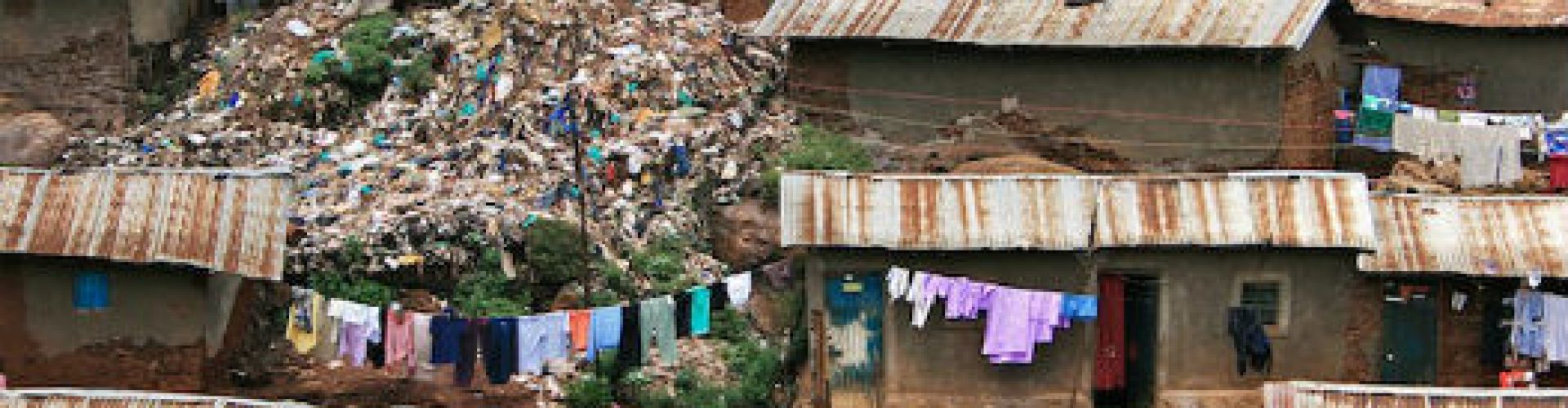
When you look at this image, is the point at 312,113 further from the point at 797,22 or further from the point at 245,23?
the point at 797,22

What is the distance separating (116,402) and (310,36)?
378 inches

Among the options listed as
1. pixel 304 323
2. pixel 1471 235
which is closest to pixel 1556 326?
pixel 1471 235

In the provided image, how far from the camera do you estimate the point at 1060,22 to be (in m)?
27.2

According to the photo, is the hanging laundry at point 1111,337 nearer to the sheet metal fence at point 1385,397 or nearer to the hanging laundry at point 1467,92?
the sheet metal fence at point 1385,397

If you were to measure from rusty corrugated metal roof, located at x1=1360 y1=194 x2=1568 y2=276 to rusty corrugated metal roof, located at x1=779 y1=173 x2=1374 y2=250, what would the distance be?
117 cm

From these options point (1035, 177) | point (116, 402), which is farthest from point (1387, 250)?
point (116, 402)

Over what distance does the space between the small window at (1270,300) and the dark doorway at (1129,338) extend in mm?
813

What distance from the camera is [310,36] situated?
2992 cm

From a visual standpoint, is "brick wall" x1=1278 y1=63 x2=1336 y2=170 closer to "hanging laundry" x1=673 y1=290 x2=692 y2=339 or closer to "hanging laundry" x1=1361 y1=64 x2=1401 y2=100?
"hanging laundry" x1=1361 y1=64 x2=1401 y2=100

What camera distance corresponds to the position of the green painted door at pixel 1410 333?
24.2 metres

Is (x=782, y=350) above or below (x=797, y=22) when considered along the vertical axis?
below

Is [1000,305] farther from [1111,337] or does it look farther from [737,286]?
[737,286]

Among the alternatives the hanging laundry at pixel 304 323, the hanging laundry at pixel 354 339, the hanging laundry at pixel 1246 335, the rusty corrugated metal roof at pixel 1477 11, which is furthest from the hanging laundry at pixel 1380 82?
the hanging laundry at pixel 304 323

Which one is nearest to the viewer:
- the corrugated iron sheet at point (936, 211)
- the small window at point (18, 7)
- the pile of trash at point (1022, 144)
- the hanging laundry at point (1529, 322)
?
the corrugated iron sheet at point (936, 211)
